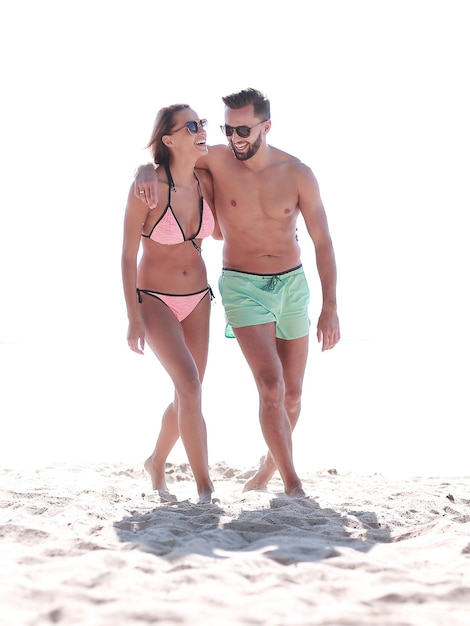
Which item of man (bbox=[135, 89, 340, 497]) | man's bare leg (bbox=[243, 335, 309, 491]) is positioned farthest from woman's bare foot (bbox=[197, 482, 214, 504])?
man's bare leg (bbox=[243, 335, 309, 491])

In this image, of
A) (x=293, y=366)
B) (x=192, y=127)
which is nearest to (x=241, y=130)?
(x=192, y=127)

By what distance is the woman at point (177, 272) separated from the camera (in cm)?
455

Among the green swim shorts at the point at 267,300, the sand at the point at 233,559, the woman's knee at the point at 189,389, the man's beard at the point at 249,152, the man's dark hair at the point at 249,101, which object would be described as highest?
the man's dark hair at the point at 249,101

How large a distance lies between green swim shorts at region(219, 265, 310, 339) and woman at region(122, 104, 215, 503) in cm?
16

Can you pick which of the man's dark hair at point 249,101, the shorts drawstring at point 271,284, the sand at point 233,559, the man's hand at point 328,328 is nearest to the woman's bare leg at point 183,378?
the sand at point 233,559

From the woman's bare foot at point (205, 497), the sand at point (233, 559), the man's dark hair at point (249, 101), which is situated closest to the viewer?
the sand at point (233, 559)

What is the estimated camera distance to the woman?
455cm

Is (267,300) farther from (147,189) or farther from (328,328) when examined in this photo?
(147,189)

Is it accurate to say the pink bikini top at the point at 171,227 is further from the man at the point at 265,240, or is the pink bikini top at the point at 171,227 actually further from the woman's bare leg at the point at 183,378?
the woman's bare leg at the point at 183,378

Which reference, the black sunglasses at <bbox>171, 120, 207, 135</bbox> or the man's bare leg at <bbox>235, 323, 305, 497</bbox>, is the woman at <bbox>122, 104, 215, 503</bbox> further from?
the man's bare leg at <bbox>235, 323, 305, 497</bbox>

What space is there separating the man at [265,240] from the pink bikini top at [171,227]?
0.27m

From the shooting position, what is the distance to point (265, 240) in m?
5.09

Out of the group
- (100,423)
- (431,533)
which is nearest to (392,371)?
(100,423)

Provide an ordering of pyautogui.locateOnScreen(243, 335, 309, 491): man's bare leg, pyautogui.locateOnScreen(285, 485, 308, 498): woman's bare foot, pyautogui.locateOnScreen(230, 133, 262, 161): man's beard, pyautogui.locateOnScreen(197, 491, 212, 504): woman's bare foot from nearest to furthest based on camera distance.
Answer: pyautogui.locateOnScreen(197, 491, 212, 504): woman's bare foot → pyautogui.locateOnScreen(285, 485, 308, 498): woman's bare foot → pyautogui.locateOnScreen(230, 133, 262, 161): man's beard → pyautogui.locateOnScreen(243, 335, 309, 491): man's bare leg
